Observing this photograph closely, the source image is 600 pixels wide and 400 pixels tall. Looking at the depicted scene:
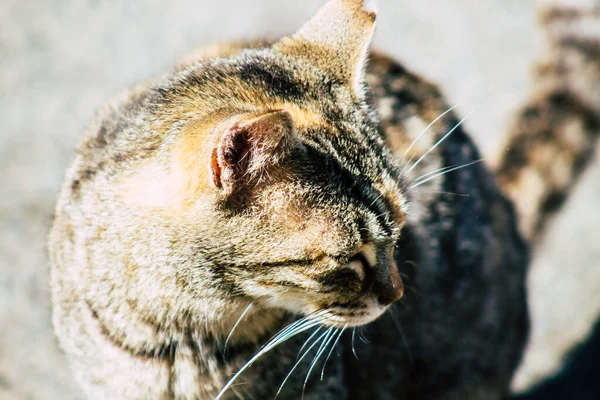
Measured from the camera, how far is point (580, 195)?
136 inches

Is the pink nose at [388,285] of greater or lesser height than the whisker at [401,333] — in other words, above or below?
above

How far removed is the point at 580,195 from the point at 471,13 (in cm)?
152

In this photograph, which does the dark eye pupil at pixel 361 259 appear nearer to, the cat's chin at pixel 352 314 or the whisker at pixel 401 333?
A: the cat's chin at pixel 352 314

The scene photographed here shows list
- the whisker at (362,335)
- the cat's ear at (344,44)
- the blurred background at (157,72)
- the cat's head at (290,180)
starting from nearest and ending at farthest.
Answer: the cat's head at (290,180), the cat's ear at (344,44), the whisker at (362,335), the blurred background at (157,72)

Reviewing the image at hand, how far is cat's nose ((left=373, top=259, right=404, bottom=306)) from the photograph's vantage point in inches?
61.5

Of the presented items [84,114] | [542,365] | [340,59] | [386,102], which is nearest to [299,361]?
[340,59]

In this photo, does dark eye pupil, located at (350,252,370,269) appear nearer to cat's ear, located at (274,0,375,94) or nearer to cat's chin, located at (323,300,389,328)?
cat's chin, located at (323,300,389,328)

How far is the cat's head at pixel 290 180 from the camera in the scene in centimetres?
133

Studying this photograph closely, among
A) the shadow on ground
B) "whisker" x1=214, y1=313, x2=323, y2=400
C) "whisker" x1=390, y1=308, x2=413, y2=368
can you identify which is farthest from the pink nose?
the shadow on ground

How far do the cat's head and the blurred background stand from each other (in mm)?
1447

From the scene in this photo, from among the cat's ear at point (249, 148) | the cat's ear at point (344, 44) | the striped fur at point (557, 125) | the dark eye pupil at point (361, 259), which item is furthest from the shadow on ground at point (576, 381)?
the cat's ear at point (249, 148)

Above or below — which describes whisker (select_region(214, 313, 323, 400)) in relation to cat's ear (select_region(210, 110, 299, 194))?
below

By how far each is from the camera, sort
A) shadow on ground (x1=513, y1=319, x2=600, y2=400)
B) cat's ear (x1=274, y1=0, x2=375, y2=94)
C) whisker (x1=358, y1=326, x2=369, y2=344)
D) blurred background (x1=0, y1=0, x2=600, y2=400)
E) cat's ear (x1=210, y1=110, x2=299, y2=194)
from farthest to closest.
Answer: shadow on ground (x1=513, y1=319, x2=600, y2=400), blurred background (x1=0, y1=0, x2=600, y2=400), whisker (x1=358, y1=326, x2=369, y2=344), cat's ear (x1=274, y1=0, x2=375, y2=94), cat's ear (x1=210, y1=110, x2=299, y2=194)

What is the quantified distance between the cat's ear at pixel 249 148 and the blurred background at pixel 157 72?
1.63 m
